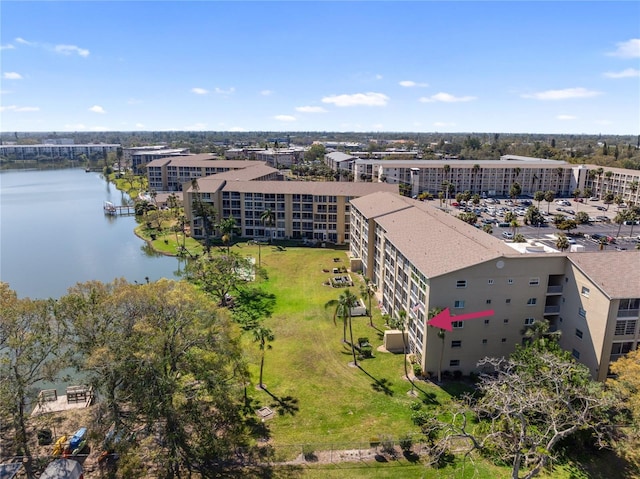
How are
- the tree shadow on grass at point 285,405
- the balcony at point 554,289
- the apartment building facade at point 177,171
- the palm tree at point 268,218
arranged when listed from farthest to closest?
the apartment building facade at point 177,171 → the palm tree at point 268,218 → the balcony at point 554,289 → the tree shadow on grass at point 285,405

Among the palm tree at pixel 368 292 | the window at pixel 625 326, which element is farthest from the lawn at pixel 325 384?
the window at pixel 625 326

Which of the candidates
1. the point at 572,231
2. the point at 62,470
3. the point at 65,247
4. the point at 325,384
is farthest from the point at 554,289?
the point at 65,247

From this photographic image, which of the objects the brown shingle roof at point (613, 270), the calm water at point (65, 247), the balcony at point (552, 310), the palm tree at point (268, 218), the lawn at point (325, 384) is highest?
the brown shingle roof at point (613, 270)

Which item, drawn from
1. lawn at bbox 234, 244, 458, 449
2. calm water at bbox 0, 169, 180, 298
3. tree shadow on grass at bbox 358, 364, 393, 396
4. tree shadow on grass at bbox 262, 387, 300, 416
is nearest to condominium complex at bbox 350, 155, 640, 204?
calm water at bbox 0, 169, 180, 298

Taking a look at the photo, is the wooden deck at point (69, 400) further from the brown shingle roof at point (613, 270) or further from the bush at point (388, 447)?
the brown shingle roof at point (613, 270)

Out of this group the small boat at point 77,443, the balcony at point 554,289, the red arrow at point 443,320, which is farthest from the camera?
the balcony at point 554,289

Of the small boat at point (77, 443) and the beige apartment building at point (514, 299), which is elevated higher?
the beige apartment building at point (514, 299)
